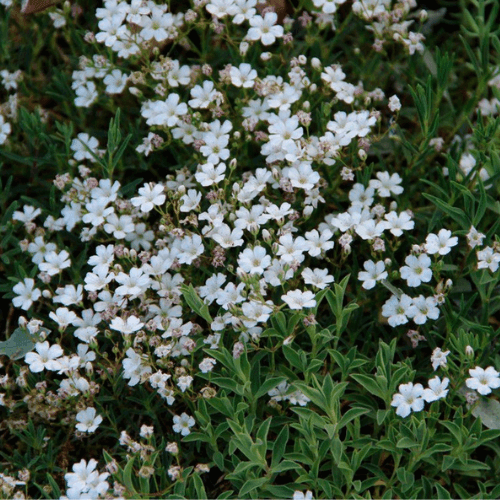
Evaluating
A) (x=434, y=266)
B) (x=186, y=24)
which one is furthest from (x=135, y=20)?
(x=434, y=266)

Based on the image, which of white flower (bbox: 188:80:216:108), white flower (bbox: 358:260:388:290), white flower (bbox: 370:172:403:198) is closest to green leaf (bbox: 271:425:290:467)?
white flower (bbox: 358:260:388:290)

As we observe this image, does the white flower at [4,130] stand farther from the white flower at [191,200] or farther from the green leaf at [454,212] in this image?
the green leaf at [454,212]

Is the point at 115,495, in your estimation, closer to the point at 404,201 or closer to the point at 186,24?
the point at 404,201

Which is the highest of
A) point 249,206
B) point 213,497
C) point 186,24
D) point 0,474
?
point 186,24

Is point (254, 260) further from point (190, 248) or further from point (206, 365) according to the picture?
point (206, 365)

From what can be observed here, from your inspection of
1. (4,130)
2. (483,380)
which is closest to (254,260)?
(483,380)

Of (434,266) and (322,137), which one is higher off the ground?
(322,137)

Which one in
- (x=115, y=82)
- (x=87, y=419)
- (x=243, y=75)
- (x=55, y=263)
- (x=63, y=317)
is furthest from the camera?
(x=115, y=82)
